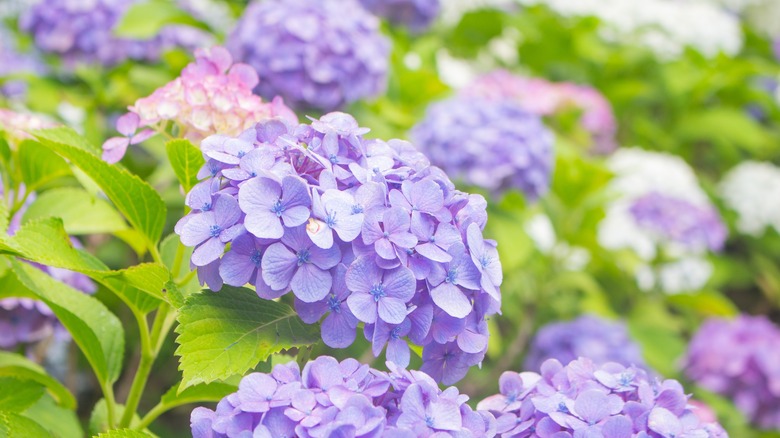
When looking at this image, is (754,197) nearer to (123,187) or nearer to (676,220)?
(676,220)

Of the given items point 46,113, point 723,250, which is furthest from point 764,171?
point 46,113

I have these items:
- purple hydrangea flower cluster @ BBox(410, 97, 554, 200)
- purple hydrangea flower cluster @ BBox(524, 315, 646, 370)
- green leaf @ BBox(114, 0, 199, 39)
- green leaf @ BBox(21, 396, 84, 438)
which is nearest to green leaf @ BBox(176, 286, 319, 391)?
green leaf @ BBox(21, 396, 84, 438)

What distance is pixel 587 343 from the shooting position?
107 inches

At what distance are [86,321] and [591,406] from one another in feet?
2.38

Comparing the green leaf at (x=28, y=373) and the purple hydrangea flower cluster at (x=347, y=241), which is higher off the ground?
the purple hydrangea flower cluster at (x=347, y=241)

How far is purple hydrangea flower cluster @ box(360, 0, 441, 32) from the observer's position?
129 inches

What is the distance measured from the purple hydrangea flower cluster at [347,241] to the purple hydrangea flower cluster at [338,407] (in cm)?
4

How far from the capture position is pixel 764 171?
436 centimetres

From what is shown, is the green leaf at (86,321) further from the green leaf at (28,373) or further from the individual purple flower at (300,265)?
the individual purple flower at (300,265)

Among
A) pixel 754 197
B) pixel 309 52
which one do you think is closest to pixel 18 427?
pixel 309 52

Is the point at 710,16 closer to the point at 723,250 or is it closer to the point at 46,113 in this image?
the point at 723,250

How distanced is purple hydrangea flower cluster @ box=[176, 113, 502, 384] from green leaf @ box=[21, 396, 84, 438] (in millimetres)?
483

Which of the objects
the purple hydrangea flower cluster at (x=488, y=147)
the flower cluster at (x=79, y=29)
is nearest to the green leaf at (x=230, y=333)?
the purple hydrangea flower cluster at (x=488, y=147)

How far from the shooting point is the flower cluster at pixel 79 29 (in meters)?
2.69
